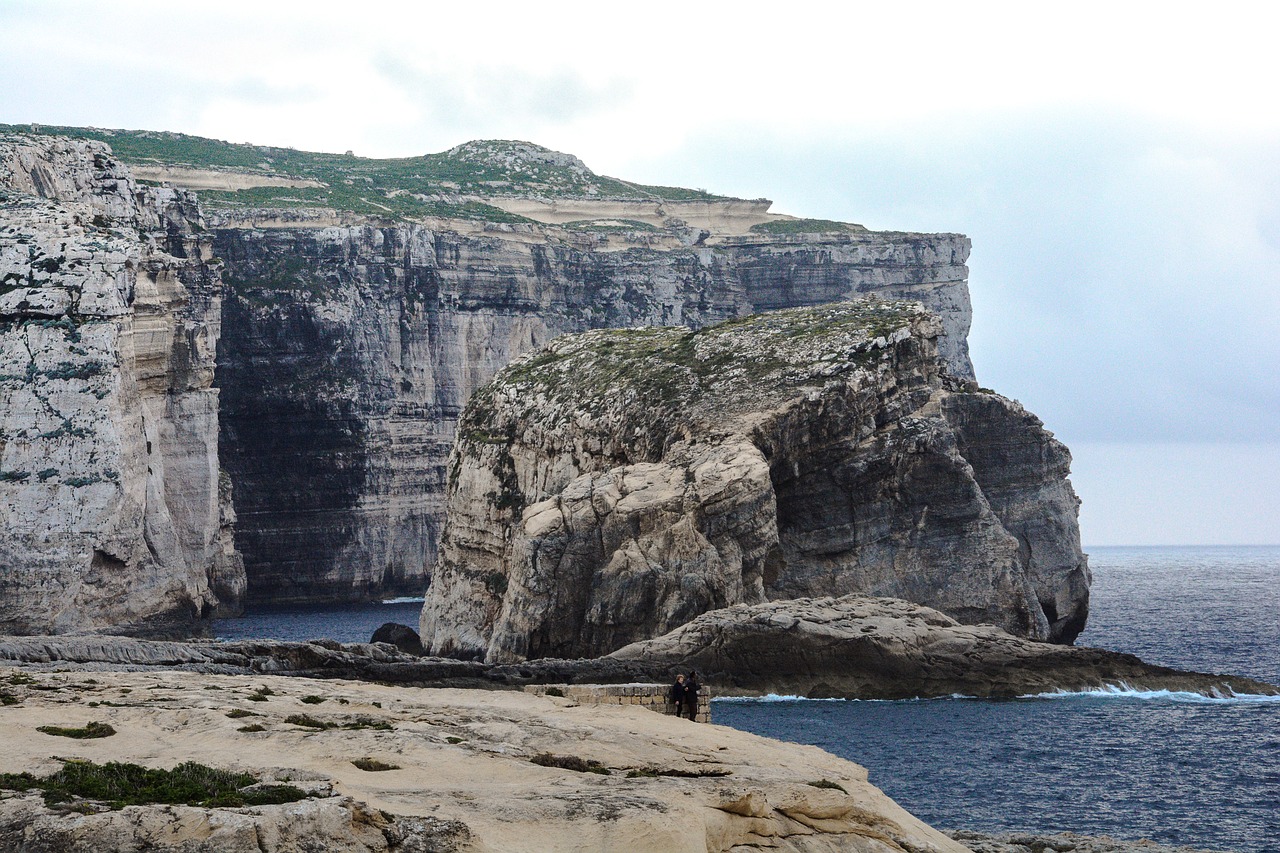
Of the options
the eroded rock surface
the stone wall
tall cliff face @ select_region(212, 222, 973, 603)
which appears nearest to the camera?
the stone wall

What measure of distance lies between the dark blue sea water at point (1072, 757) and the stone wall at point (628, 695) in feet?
22.1

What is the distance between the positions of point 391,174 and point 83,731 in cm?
12266

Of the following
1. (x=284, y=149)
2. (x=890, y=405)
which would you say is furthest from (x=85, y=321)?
(x=284, y=149)

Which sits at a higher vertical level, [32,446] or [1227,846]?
[32,446]

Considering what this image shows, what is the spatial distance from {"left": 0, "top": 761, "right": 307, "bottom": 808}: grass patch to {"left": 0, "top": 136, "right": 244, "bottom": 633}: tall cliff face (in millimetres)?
46819

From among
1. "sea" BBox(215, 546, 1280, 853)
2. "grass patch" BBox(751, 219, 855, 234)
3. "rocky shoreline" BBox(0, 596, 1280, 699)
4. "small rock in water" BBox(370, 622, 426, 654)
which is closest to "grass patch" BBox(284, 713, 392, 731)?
"sea" BBox(215, 546, 1280, 853)

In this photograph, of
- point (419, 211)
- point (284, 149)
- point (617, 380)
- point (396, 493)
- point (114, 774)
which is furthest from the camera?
point (284, 149)

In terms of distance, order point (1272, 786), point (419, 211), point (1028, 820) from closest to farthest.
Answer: point (1028, 820) → point (1272, 786) → point (419, 211)

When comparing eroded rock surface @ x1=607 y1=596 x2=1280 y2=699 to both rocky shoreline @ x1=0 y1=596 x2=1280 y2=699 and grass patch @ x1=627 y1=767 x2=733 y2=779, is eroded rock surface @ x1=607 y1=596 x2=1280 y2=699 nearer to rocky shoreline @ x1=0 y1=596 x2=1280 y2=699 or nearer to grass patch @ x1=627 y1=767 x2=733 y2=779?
rocky shoreline @ x1=0 y1=596 x2=1280 y2=699

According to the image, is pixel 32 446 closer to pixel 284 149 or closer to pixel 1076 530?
pixel 1076 530

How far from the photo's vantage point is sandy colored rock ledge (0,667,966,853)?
1655 centimetres

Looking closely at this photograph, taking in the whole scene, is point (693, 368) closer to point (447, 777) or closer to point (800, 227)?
point (447, 777)

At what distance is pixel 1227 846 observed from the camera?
33.4 meters

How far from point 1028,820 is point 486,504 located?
37.0 meters
